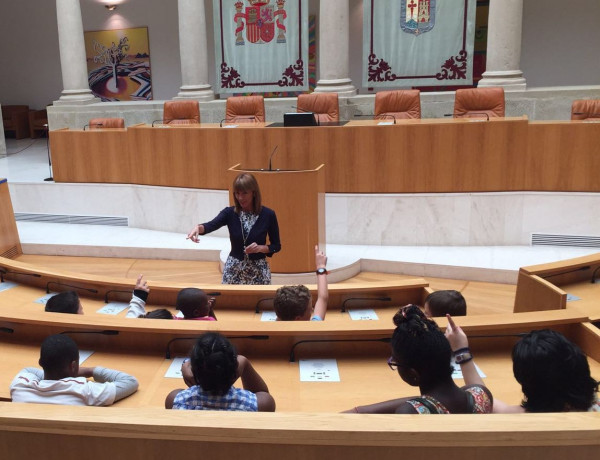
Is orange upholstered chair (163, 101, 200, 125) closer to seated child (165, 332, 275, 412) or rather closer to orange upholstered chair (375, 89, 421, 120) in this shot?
orange upholstered chair (375, 89, 421, 120)

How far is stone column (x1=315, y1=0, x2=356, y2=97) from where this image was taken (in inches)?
349

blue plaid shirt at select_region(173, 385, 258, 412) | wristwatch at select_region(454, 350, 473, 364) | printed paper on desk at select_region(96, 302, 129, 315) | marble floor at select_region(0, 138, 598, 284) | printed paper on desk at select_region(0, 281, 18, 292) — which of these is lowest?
marble floor at select_region(0, 138, 598, 284)

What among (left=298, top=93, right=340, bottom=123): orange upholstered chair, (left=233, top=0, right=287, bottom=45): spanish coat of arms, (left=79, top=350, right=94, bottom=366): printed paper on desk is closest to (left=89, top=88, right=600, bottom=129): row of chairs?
(left=298, top=93, right=340, bottom=123): orange upholstered chair

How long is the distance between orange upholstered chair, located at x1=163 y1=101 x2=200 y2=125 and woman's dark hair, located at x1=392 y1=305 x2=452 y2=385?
6.60 m

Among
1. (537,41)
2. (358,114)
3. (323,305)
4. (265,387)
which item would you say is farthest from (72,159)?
(537,41)

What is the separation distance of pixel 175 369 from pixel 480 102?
549 centimetres

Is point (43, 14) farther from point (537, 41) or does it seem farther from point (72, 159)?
point (537, 41)

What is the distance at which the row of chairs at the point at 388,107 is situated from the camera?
23.0ft

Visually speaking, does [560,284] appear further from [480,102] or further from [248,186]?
[480,102]

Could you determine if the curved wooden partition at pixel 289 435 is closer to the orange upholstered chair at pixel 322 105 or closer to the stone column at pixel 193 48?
the orange upholstered chair at pixel 322 105

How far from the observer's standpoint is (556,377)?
1700 millimetres

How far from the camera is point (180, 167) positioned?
705cm

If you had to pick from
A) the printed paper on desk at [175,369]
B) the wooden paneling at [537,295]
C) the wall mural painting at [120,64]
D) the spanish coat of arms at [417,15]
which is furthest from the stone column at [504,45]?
the wall mural painting at [120,64]

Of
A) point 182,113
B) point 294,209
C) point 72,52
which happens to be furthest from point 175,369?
point 72,52
